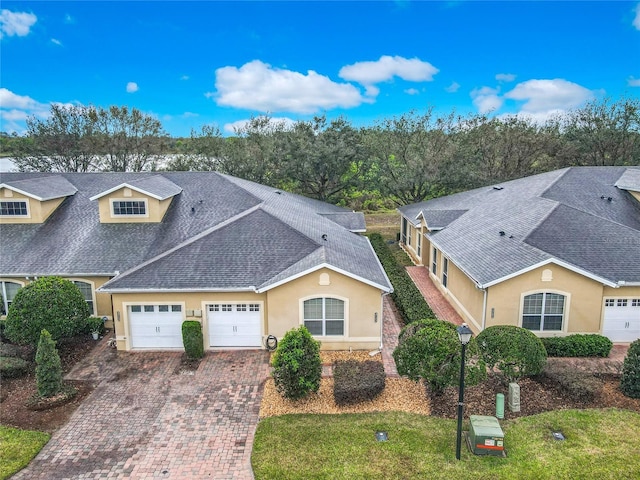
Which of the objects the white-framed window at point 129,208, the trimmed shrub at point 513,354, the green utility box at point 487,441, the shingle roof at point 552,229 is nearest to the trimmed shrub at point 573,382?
the trimmed shrub at point 513,354

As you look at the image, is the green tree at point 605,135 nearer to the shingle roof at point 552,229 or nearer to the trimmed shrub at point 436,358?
the shingle roof at point 552,229

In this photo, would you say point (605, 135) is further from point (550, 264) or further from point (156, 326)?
point (156, 326)

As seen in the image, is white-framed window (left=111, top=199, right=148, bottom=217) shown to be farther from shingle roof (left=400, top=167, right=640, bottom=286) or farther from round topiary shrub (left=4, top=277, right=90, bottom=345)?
shingle roof (left=400, top=167, right=640, bottom=286)

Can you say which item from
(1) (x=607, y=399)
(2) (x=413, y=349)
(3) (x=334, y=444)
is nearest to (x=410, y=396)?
(2) (x=413, y=349)

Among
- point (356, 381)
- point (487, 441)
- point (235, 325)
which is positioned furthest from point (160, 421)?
point (487, 441)

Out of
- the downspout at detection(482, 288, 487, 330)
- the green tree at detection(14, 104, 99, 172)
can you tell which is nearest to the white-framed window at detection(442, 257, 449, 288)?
the downspout at detection(482, 288, 487, 330)

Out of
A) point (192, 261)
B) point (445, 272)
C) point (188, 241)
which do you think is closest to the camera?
point (192, 261)
